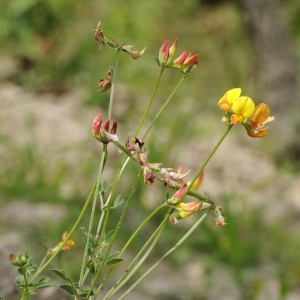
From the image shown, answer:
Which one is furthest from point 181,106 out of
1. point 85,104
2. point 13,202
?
point 13,202

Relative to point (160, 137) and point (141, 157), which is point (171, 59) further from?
point (160, 137)

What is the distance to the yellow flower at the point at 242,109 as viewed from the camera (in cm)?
92

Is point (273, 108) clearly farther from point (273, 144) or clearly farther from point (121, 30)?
point (121, 30)

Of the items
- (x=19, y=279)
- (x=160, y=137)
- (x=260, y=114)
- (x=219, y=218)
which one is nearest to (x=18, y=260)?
(x=19, y=279)

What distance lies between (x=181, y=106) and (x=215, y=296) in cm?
190

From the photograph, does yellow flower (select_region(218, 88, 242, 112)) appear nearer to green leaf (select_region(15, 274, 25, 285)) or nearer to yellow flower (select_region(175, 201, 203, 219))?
yellow flower (select_region(175, 201, 203, 219))

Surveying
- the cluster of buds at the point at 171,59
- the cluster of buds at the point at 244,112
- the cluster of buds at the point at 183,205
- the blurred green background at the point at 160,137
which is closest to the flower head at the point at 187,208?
the cluster of buds at the point at 183,205

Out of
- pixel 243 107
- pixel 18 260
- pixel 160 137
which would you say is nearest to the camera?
pixel 18 260

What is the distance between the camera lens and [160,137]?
3.42 m

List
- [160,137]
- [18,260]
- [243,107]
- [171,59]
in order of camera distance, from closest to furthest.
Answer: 1. [18,260]
2. [243,107]
3. [171,59]
4. [160,137]

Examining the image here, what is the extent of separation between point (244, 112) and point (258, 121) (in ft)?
0.12

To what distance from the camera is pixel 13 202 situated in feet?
8.29

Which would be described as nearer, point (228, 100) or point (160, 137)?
point (228, 100)

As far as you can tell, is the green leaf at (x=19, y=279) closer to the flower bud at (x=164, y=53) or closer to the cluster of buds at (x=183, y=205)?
the cluster of buds at (x=183, y=205)
